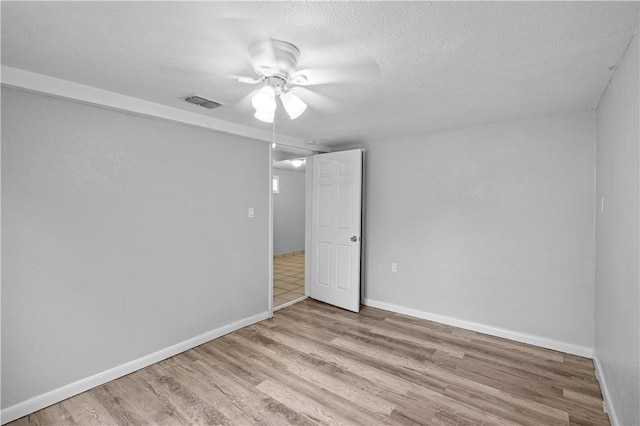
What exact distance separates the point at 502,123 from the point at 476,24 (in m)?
2.06

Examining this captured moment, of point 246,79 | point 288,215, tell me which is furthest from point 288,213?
point 246,79

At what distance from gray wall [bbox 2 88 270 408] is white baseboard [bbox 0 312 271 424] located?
4cm

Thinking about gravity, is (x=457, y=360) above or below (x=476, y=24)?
below

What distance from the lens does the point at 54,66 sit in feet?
6.12

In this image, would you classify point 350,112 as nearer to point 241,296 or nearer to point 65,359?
point 241,296

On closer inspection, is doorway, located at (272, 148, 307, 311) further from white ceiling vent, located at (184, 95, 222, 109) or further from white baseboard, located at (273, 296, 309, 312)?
white ceiling vent, located at (184, 95, 222, 109)

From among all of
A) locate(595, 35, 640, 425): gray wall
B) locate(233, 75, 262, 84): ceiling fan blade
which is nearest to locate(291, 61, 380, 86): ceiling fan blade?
locate(233, 75, 262, 84): ceiling fan blade

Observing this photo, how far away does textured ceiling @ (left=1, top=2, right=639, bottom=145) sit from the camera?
131 centimetres

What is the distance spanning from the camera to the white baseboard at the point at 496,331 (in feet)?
9.18

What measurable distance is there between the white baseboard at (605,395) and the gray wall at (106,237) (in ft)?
10.1

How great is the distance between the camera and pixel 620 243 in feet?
5.73

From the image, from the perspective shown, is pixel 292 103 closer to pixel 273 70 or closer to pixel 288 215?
pixel 273 70

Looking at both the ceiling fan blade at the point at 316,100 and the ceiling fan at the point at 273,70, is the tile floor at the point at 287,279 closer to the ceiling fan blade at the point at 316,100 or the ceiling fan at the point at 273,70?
the ceiling fan blade at the point at 316,100

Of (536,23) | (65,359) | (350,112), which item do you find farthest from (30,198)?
(536,23)
